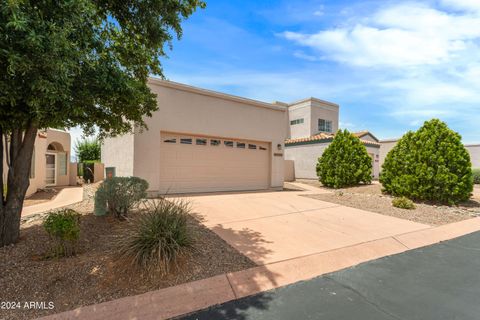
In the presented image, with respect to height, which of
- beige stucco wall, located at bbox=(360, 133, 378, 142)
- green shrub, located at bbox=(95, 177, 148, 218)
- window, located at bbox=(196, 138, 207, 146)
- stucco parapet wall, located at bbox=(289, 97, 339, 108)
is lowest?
green shrub, located at bbox=(95, 177, 148, 218)

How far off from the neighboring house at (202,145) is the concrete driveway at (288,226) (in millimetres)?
1830

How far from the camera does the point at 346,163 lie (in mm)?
14352

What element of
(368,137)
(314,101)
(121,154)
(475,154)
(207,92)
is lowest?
(121,154)

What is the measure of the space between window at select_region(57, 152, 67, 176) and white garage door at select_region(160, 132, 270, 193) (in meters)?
7.85

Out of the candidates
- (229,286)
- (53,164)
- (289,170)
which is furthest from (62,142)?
(229,286)

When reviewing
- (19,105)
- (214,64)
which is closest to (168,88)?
(214,64)

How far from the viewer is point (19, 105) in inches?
139

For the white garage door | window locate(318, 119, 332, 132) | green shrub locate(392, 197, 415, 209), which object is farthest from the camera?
window locate(318, 119, 332, 132)

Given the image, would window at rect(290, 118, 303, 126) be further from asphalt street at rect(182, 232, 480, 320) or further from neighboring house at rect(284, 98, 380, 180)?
asphalt street at rect(182, 232, 480, 320)

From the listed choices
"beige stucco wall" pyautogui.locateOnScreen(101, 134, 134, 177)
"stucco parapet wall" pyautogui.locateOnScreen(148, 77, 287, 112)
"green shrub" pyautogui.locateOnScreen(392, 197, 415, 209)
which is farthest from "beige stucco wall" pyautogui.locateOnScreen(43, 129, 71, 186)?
"green shrub" pyautogui.locateOnScreen(392, 197, 415, 209)

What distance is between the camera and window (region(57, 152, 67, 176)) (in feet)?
45.7

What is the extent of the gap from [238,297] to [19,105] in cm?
399

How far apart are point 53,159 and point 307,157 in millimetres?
16062

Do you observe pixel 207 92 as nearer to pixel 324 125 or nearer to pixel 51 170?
pixel 51 170
